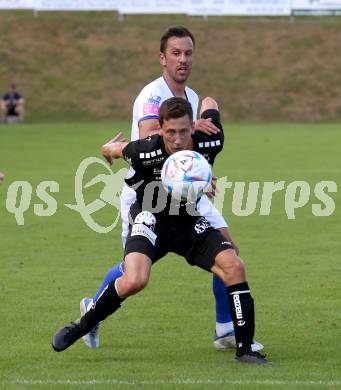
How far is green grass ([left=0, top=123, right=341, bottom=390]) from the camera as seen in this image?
759 cm

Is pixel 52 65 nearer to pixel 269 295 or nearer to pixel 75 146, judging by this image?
pixel 75 146

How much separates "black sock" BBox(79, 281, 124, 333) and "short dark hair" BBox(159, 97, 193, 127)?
1294 mm

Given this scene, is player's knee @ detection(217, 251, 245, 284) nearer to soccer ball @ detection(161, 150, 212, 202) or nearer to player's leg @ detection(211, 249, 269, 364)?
player's leg @ detection(211, 249, 269, 364)

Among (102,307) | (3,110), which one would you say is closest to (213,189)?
(102,307)

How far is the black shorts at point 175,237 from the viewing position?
8.03m

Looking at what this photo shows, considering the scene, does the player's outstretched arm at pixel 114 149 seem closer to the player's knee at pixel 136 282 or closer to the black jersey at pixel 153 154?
the black jersey at pixel 153 154

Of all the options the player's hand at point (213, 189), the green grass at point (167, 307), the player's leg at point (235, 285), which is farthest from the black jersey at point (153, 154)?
the green grass at point (167, 307)

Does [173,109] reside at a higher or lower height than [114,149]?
higher

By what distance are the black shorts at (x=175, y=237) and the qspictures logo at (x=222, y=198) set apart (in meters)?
7.10

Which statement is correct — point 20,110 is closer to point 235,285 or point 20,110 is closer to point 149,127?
point 149,127

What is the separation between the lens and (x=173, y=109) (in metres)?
7.82

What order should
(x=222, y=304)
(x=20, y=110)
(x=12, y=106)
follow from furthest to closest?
(x=20, y=110) → (x=12, y=106) → (x=222, y=304)

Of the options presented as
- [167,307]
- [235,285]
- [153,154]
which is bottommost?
[167,307]

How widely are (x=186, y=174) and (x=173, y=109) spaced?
0.51m
